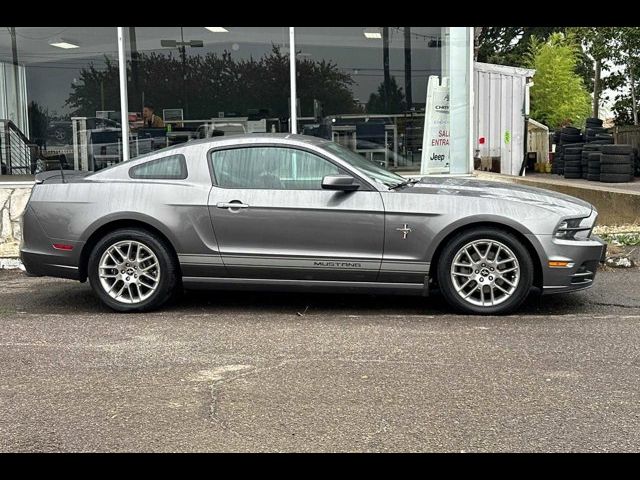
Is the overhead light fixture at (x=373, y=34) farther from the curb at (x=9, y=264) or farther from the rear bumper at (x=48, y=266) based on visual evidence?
the rear bumper at (x=48, y=266)

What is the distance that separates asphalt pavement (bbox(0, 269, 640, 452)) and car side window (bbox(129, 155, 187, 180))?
1.21 meters

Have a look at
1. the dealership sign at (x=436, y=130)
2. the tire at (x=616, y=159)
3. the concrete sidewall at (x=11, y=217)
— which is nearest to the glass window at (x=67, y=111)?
the concrete sidewall at (x=11, y=217)

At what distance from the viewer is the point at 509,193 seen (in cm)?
658

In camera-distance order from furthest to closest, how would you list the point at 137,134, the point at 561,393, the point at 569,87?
the point at 569,87, the point at 137,134, the point at 561,393

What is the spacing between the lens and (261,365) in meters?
5.05

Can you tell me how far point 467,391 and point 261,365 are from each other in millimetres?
1391

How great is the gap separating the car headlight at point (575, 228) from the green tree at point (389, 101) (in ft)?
19.3

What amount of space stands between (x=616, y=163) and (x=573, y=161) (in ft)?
5.82

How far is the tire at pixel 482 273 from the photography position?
6.23m

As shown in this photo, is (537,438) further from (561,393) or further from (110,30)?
(110,30)

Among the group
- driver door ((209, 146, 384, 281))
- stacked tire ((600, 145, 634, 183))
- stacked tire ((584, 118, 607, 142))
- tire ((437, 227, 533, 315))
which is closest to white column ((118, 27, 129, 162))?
driver door ((209, 146, 384, 281))

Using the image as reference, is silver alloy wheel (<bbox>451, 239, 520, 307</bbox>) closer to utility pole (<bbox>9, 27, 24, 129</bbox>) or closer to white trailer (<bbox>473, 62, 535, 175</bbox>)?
utility pole (<bbox>9, 27, 24, 129</bbox>)

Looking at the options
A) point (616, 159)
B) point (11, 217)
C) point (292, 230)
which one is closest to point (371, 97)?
point (11, 217)
